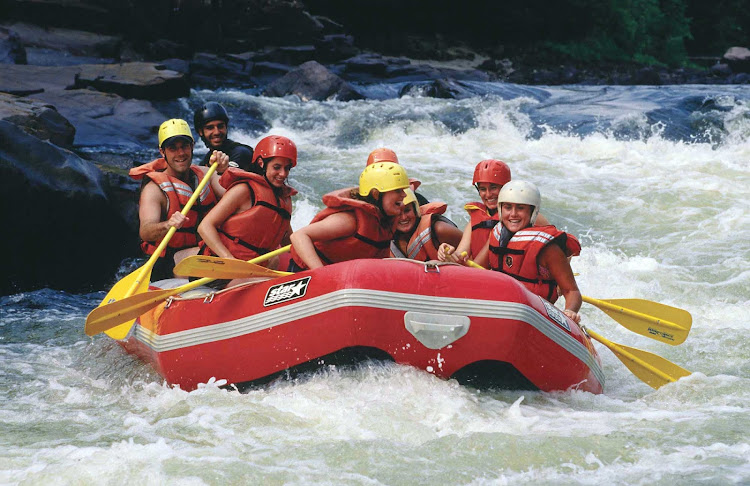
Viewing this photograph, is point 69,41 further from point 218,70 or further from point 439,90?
point 439,90

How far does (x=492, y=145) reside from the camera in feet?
41.2

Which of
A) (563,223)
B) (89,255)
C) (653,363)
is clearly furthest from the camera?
(563,223)

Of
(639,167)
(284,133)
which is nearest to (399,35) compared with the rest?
(284,133)

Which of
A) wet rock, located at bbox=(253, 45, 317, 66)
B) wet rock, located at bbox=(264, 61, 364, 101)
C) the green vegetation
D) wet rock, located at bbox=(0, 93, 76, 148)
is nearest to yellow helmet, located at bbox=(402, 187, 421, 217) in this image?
wet rock, located at bbox=(0, 93, 76, 148)

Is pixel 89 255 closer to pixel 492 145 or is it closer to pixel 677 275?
pixel 677 275

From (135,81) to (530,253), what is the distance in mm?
9984

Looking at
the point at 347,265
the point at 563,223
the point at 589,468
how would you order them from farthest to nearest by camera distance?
the point at 563,223
the point at 347,265
the point at 589,468

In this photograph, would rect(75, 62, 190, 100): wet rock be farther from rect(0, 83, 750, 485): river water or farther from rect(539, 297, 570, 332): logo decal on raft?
rect(539, 297, 570, 332): logo decal on raft

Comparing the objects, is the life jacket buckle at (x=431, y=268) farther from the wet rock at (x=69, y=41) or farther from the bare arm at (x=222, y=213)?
the wet rock at (x=69, y=41)

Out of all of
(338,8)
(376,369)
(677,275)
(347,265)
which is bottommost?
(677,275)

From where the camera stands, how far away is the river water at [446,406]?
332cm

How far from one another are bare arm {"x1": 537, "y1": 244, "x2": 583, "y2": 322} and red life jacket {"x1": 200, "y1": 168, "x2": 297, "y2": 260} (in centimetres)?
148

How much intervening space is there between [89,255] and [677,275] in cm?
514

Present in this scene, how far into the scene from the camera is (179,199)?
16.4 ft
